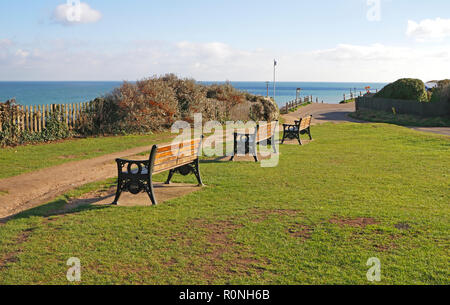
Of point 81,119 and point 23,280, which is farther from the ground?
point 81,119

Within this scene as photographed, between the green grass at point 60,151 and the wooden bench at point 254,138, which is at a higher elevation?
the wooden bench at point 254,138

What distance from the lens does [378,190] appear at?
27.2 feet

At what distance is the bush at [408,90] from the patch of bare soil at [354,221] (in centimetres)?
3381

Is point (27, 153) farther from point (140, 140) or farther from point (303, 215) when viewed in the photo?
point (303, 215)

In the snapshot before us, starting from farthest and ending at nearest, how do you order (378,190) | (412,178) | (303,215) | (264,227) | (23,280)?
(412,178) < (378,190) < (303,215) < (264,227) < (23,280)

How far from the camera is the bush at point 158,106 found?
19016 mm

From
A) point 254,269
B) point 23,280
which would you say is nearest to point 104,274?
point 23,280

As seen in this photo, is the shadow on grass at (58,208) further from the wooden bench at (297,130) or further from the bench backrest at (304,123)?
the bench backrest at (304,123)

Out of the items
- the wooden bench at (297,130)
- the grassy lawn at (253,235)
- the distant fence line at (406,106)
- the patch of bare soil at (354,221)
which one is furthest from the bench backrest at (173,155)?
the distant fence line at (406,106)

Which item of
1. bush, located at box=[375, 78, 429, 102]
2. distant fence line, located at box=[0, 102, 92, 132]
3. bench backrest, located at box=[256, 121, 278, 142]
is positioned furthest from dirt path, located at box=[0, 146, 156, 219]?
bush, located at box=[375, 78, 429, 102]

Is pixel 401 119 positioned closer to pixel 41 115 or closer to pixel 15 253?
pixel 41 115

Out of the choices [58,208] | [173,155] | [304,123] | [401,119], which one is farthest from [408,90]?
[58,208]

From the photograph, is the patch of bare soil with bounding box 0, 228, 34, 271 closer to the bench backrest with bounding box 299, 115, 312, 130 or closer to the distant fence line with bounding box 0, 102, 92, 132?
the distant fence line with bounding box 0, 102, 92, 132
